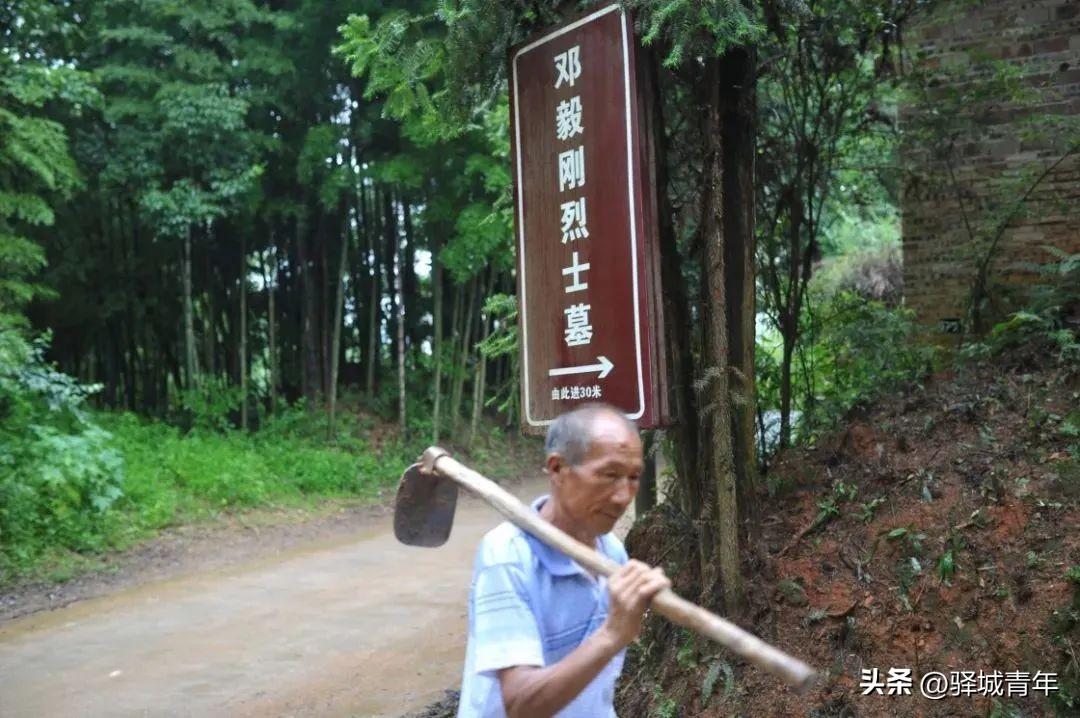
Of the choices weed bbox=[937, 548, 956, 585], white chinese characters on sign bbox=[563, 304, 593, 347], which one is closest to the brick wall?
weed bbox=[937, 548, 956, 585]

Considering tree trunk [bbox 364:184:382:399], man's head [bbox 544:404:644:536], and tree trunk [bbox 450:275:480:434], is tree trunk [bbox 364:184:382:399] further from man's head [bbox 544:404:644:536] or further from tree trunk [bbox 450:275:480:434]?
man's head [bbox 544:404:644:536]

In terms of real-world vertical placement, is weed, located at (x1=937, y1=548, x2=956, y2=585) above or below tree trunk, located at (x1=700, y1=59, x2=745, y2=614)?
below

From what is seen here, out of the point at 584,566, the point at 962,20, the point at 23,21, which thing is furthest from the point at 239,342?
the point at 584,566

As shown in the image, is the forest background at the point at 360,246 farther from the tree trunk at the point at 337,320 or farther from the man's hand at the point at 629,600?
the man's hand at the point at 629,600

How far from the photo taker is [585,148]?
373 centimetres

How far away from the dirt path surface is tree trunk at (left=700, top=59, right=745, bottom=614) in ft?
6.61

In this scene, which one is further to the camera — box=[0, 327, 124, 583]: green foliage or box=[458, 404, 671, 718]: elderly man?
box=[0, 327, 124, 583]: green foliage

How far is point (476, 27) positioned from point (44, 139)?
6504 mm

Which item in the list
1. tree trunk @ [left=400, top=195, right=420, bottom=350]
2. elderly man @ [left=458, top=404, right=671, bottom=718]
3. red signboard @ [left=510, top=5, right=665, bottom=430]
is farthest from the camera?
tree trunk @ [left=400, top=195, right=420, bottom=350]

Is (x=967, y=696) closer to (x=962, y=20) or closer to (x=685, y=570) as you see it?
(x=685, y=570)

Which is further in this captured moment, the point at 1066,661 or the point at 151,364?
the point at 151,364

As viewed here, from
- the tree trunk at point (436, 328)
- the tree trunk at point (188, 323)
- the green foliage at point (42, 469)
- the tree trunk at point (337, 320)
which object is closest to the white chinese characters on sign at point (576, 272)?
the green foliage at point (42, 469)

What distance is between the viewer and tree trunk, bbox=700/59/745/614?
381cm

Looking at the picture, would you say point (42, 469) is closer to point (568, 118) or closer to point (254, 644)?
point (254, 644)
